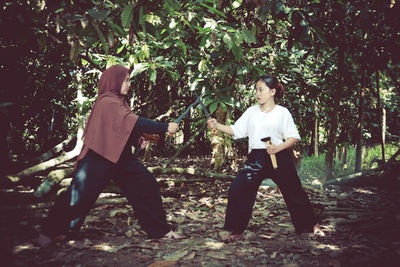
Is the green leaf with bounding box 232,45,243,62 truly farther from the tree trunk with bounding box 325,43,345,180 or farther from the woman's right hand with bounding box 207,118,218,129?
the tree trunk with bounding box 325,43,345,180

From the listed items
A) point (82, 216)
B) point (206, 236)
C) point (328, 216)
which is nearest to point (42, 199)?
point (82, 216)

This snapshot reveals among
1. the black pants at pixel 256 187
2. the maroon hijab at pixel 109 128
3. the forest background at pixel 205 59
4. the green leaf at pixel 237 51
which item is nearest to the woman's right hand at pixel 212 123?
the forest background at pixel 205 59

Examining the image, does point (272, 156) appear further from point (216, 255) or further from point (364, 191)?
point (364, 191)

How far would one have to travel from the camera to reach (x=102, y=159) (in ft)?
9.41

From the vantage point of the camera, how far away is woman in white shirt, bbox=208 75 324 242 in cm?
308

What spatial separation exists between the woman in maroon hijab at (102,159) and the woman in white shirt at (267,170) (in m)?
0.78

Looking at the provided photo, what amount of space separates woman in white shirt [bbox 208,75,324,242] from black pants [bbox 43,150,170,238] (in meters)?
0.78

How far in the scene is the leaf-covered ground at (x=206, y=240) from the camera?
2.58 meters

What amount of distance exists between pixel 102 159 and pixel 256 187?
1374 mm

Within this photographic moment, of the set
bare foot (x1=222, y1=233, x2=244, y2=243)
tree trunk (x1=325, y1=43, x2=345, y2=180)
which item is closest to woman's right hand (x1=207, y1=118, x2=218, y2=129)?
bare foot (x1=222, y1=233, x2=244, y2=243)

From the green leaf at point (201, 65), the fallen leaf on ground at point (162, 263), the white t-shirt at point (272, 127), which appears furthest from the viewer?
the green leaf at point (201, 65)

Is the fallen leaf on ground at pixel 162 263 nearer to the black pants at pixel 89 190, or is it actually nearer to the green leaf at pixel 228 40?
the black pants at pixel 89 190

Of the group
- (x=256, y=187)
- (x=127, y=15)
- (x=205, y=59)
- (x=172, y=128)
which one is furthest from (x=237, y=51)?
(x=256, y=187)

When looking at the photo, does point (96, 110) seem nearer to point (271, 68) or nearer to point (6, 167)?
point (6, 167)
